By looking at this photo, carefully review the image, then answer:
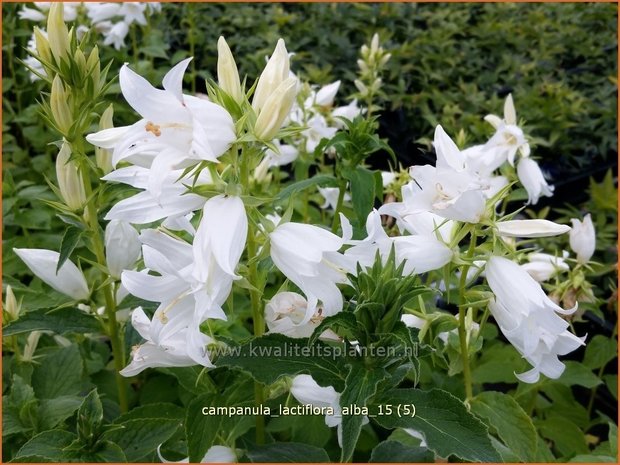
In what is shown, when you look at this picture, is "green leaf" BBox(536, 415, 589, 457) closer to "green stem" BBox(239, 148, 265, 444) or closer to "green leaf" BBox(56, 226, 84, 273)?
"green stem" BBox(239, 148, 265, 444)

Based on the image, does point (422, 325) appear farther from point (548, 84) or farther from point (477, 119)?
point (548, 84)

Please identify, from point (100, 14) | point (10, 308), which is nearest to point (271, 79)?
point (10, 308)

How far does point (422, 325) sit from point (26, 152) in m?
3.10

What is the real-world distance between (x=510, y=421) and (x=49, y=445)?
105 centimetres

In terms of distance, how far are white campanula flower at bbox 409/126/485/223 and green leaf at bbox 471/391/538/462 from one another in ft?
1.69

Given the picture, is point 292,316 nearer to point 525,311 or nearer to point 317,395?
point 317,395

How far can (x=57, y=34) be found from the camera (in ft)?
4.58

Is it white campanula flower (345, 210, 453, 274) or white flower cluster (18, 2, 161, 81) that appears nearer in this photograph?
white campanula flower (345, 210, 453, 274)

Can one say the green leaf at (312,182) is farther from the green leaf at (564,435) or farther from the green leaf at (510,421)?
the green leaf at (564,435)

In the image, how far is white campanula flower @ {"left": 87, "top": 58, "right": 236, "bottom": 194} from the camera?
42.7 inches

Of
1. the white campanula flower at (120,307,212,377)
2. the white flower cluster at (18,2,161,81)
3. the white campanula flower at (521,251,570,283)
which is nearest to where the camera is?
the white campanula flower at (120,307,212,377)

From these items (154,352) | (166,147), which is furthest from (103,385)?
(166,147)

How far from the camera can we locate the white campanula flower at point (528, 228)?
4.15ft

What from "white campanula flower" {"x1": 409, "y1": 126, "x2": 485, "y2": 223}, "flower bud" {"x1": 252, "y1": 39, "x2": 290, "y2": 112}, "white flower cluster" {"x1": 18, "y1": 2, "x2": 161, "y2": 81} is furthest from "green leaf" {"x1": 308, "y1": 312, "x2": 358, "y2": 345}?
"white flower cluster" {"x1": 18, "y1": 2, "x2": 161, "y2": 81}
